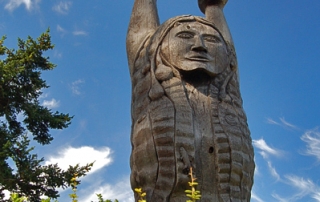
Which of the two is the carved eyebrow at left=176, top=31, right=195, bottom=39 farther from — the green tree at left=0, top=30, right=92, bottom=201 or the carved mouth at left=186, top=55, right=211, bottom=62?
the green tree at left=0, top=30, right=92, bottom=201

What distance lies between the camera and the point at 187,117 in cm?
415

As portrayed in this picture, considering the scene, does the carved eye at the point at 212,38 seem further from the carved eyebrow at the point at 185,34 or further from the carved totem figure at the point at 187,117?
the carved eyebrow at the point at 185,34

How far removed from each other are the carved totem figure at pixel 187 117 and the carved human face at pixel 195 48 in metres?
0.01

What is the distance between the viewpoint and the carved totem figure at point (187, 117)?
13.0 feet

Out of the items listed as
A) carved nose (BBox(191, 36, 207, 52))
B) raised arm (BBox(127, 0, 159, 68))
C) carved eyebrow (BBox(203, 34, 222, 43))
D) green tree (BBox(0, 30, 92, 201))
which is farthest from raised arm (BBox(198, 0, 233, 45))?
green tree (BBox(0, 30, 92, 201))

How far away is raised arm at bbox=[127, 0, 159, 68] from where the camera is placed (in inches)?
211

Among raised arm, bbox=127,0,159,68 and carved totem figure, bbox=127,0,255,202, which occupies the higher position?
raised arm, bbox=127,0,159,68

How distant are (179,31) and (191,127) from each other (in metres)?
1.35

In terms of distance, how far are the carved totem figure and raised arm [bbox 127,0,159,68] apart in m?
0.10

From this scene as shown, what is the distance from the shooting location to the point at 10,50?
9.75 m

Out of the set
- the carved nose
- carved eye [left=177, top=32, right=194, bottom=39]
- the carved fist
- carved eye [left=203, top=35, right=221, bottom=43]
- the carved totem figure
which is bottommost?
the carved totem figure

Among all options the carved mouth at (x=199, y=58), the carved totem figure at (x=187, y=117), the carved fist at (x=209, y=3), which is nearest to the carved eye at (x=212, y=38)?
the carved totem figure at (x=187, y=117)

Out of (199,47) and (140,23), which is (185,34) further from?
(140,23)

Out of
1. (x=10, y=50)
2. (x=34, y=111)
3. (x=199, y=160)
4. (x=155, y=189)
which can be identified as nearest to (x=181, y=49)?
(x=199, y=160)
